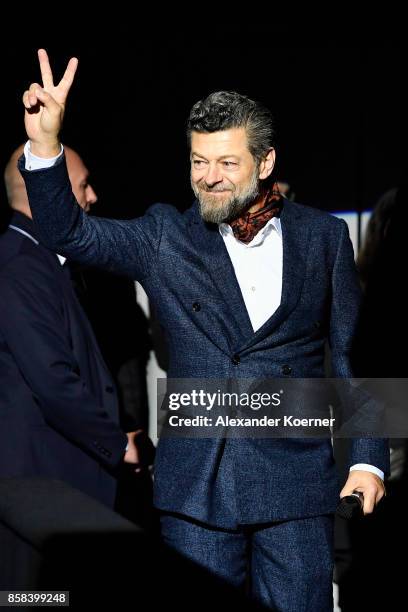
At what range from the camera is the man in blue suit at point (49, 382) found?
3643 mm

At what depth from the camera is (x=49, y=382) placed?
3629 mm

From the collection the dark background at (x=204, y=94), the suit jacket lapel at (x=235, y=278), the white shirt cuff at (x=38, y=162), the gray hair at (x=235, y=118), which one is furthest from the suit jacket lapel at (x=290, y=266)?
the dark background at (x=204, y=94)

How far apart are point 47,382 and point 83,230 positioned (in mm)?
760

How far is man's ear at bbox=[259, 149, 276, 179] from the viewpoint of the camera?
3230 millimetres

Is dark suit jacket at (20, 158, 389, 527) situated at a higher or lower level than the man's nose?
lower

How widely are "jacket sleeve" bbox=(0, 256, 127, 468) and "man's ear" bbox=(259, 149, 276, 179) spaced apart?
2.92ft

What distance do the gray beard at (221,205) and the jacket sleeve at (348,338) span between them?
0.33 meters

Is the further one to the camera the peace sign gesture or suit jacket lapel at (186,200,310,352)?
suit jacket lapel at (186,200,310,352)

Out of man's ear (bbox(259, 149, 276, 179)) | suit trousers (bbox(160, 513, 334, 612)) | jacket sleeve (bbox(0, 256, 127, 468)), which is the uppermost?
man's ear (bbox(259, 149, 276, 179))

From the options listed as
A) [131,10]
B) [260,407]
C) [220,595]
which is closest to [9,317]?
[260,407]

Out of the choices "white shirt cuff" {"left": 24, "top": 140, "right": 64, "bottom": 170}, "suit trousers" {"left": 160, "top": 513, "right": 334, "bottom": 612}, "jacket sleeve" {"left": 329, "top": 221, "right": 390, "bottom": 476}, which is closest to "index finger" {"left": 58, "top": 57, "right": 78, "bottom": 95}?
"white shirt cuff" {"left": 24, "top": 140, "right": 64, "bottom": 170}

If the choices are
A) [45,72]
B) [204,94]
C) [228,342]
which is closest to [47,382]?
[228,342]

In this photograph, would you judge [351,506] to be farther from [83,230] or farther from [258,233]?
[83,230]

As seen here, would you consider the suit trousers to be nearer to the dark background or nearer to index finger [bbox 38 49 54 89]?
Answer: index finger [bbox 38 49 54 89]
